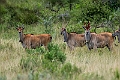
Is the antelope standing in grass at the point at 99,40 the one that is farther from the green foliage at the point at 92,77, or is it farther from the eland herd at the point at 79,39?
the green foliage at the point at 92,77

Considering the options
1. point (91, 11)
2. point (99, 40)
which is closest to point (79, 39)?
point (99, 40)

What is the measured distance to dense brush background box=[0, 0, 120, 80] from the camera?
9.71 meters

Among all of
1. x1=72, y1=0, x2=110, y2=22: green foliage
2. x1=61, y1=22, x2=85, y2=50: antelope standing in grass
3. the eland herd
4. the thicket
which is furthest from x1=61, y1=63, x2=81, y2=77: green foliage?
x1=72, y1=0, x2=110, y2=22: green foliage

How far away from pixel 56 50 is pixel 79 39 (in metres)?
3.54

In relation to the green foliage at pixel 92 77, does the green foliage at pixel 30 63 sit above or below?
above

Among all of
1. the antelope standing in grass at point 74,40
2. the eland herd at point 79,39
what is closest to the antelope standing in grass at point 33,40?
the eland herd at point 79,39

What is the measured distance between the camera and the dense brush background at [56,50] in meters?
9.71

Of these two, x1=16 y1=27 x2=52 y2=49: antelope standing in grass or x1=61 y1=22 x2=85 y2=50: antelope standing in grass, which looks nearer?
x1=16 y1=27 x2=52 y2=49: antelope standing in grass

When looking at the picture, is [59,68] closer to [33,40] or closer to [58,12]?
[33,40]

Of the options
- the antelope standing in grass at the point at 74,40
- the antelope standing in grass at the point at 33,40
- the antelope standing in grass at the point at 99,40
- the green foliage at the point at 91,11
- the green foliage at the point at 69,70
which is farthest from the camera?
the green foliage at the point at 91,11

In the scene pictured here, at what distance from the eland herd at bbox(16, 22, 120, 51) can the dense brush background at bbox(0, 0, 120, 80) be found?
0.97 ft

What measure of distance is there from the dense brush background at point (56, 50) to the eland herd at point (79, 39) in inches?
11.6

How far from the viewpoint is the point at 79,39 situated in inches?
611

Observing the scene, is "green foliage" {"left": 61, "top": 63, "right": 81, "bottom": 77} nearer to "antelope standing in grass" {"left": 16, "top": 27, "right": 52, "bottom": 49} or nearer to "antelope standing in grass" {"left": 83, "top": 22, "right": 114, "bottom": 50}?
"antelope standing in grass" {"left": 83, "top": 22, "right": 114, "bottom": 50}
